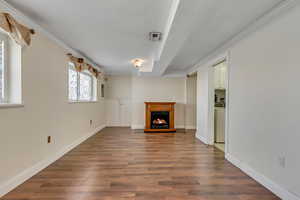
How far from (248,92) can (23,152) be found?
3.25 meters

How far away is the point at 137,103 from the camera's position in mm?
6184

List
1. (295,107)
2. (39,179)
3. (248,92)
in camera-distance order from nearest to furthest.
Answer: (295,107) < (39,179) < (248,92)

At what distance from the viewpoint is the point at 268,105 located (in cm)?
204

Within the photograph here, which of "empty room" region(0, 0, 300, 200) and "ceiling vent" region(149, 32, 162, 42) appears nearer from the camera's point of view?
"empty room" region(0, 0, 300, 200)

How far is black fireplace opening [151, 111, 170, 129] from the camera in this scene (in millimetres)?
5706

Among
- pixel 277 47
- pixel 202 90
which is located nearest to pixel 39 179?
pixel 277 47

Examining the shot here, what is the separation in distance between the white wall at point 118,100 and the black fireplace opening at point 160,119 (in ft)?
4.17

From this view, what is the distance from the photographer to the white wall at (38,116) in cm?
192

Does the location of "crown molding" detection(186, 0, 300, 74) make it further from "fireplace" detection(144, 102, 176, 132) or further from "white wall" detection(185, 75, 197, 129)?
"fireplace" detection(144, 102, 176, 132)

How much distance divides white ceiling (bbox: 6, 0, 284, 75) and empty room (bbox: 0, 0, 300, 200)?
1cm

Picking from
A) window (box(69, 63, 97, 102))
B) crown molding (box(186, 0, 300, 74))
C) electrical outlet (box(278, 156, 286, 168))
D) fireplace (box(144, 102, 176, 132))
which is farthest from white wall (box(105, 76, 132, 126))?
electrical outlet (box(278, 156, 286, 168))

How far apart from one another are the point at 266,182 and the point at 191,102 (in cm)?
407

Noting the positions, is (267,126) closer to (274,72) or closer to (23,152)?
(274,72)

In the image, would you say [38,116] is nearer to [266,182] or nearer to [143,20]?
[143,20]
